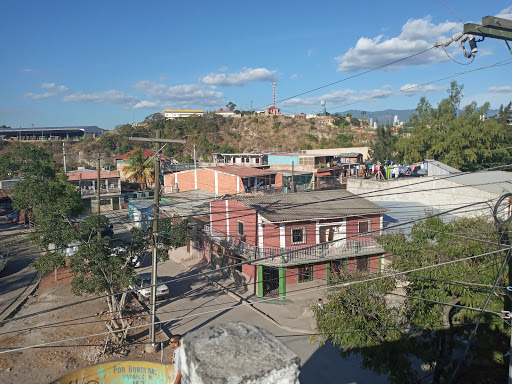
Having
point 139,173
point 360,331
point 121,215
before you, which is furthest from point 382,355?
point 139,173

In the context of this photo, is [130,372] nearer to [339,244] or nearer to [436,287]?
[436,287]

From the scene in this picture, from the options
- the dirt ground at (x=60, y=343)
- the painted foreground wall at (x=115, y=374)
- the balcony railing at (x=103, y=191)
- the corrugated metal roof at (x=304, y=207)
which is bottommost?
the dirt ground at (x=60, y=343)

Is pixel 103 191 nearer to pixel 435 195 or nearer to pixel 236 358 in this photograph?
pixel 435 195

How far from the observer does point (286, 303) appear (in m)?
20.7

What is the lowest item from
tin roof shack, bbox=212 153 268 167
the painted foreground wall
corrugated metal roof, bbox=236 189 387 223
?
the painted foreground wall

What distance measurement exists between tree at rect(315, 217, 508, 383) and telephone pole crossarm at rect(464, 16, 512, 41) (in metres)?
4.61

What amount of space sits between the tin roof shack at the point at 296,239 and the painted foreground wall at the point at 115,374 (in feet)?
41.8

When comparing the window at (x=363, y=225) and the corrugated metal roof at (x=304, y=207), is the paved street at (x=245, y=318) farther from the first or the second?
the window at (x=363, y=225)

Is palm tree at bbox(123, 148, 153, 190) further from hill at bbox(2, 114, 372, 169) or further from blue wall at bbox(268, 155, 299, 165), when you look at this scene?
hill at bbox(2, 114, 372, 169)

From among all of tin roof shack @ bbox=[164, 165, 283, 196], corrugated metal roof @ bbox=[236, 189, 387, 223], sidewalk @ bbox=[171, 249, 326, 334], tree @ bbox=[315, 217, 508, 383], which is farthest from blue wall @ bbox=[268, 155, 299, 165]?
tree @ bbox=[315, 217, 508, 383]

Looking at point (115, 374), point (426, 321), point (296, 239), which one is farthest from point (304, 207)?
point (115, 374)

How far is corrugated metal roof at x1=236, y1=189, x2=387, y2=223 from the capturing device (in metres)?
21.0

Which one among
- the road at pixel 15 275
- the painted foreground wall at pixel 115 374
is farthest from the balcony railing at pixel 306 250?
the painted foreground wall at pixel 115 374

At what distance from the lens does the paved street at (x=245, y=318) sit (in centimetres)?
1430
